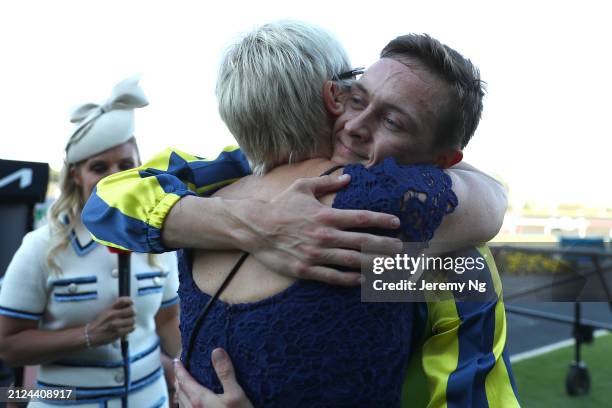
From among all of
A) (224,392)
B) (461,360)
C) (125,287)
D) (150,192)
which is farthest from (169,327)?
(461,360)

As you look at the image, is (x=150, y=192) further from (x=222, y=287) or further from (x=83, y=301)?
(x=83, y=301)

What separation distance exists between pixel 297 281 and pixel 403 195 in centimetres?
26

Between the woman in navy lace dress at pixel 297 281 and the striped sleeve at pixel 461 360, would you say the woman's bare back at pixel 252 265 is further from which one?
the striped sleeve at pixel 461 360

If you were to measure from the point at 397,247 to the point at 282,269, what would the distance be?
0.72 ft

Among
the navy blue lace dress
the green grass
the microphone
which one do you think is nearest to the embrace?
the navy blue lace dress

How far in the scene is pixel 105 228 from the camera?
1.35 meters

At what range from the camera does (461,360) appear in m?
1.24

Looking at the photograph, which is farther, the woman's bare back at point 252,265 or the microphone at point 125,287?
the microphone at point 125,287

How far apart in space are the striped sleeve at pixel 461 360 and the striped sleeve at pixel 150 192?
61cm

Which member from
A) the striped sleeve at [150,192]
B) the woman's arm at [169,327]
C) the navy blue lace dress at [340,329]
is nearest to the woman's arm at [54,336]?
the woman's arm at [169,327]

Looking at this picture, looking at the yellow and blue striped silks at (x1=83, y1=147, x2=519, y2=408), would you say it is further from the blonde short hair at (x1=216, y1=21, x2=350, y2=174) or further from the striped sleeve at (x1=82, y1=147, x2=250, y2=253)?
the blonde short hair at (x1=216, y1=21, x2=350, y2=174)

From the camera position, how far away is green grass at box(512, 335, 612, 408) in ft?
17.4

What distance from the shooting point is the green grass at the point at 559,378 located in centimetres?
529

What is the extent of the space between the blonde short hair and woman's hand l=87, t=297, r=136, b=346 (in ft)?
4.43
